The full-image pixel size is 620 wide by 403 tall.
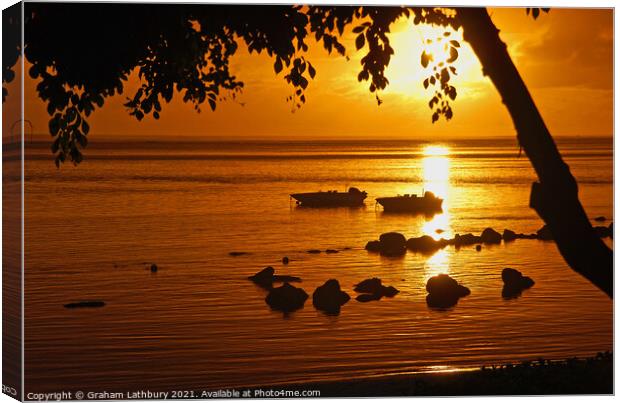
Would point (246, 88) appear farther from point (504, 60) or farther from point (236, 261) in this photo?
point (236, 261)

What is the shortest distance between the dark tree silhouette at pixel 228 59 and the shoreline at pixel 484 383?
84 centimetres

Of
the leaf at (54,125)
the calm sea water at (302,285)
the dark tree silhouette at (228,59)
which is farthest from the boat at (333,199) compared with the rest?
the leaf at (54,125)

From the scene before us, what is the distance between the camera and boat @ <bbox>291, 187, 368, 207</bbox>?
67.6 ft

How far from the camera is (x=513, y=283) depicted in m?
14.6

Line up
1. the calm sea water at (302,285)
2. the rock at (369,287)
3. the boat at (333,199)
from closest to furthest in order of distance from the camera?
the calm sea water at (302,285) → the rock at (369,287) → the boat at (333,199)

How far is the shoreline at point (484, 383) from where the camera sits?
31.6ft

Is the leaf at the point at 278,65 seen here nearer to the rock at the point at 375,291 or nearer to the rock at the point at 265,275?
the rock at the point at 375,291

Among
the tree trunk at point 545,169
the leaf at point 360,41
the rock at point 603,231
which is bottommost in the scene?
the rock at point 603,231

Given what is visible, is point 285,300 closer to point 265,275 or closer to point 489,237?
point 265,275

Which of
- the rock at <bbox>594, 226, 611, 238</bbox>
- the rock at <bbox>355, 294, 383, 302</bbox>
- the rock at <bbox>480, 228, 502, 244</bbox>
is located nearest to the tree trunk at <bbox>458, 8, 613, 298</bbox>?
the rock at <bbox>594, 226, 611, 238</bbox>

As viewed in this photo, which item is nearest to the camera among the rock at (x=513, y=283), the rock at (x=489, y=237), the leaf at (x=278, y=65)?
the leaf at (x=278, y=65)

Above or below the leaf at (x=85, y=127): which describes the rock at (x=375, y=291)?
below

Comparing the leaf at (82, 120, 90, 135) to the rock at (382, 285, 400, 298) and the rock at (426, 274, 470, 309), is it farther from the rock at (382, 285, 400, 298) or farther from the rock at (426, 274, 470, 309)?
the rock at (382, 285, 400, 298)

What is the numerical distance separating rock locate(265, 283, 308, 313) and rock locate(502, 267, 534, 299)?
15.0 ft
